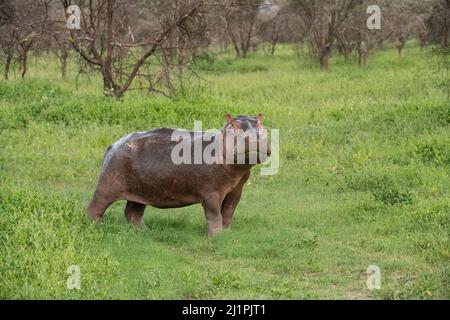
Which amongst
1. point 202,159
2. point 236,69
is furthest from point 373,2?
point 202,159

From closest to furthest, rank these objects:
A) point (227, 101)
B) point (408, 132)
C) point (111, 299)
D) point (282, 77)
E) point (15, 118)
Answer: point (111, 299), point (408, 132), point (15, 118), point (227, 101), point (282, 77)

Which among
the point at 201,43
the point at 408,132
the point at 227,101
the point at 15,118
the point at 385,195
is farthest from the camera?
the point at 201,43

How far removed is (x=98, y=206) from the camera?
28.9 feet

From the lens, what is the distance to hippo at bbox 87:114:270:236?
27.7 ft

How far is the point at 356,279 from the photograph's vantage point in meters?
7.16

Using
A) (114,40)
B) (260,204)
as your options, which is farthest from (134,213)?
(114,40)

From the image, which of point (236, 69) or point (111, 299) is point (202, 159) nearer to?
point (111, 299)

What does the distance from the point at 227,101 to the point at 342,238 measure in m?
7.60

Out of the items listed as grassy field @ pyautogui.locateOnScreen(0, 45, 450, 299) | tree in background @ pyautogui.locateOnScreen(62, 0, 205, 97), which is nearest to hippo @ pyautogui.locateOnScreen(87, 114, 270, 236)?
grassy field @ pyautogui.locateOnScreen(0, 45, 450, 299)

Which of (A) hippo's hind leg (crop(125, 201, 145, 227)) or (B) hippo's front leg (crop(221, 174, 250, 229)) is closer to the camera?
(B) hippo's front leg (crop(221, 174, 250, 229))

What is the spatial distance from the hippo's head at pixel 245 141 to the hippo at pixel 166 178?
0.06 meters

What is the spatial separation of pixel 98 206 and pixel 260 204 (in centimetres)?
230

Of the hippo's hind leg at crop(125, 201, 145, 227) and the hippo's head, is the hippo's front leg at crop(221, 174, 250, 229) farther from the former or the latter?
the hippo's hind leg at crop(125, 201, 145, 227)

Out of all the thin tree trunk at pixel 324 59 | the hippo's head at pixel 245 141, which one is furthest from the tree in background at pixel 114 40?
the hippo's head at pixel 245 141
